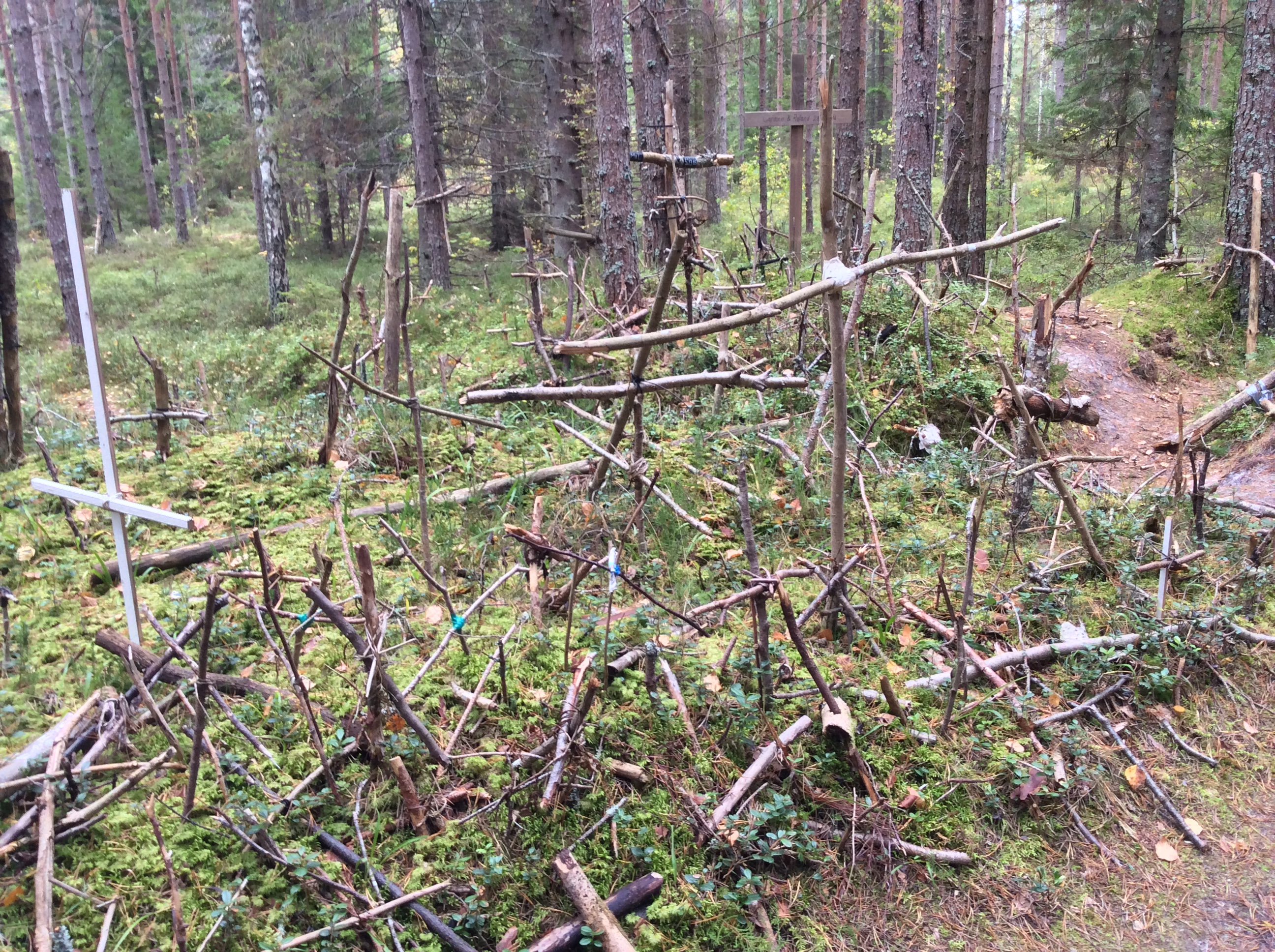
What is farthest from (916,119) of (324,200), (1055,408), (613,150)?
(324,200)

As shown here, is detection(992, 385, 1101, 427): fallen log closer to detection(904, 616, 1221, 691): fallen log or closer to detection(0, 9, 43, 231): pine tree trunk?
detection(904, 616, 1221, 691): fallen log

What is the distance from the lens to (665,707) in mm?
3238

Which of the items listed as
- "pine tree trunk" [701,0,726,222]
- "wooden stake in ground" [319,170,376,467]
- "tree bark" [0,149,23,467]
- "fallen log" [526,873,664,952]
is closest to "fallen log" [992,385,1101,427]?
"fallen log" [526,873,664,952]

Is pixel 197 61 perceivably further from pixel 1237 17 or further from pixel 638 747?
pixel 638 747

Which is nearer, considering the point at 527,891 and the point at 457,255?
the point at 527,891

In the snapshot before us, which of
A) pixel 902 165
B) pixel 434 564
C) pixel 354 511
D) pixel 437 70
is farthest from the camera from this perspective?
pixel 437 70

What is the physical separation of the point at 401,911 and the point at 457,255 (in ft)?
56.9

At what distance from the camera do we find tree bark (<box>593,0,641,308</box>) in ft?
28.3

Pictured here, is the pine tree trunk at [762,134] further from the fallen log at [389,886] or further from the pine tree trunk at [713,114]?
the fallen log at [389,886]

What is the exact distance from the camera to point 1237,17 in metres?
15.2

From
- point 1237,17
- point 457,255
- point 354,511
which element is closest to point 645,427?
point 354,511

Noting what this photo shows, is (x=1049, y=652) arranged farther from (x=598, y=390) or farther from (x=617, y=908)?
(x=598, y=390)

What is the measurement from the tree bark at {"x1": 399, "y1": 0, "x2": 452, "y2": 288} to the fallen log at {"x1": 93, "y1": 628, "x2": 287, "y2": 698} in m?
10.0

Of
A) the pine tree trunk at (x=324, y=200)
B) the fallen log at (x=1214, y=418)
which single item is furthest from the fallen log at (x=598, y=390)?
the pine tree trunk at (x=324, y=200)
